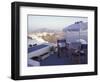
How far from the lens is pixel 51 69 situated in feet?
3.46

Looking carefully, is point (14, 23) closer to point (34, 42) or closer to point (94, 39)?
point (34, 42)

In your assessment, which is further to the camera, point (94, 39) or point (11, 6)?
point (94, 39)

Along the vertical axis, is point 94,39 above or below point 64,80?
above

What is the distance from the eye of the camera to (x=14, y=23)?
38.9 inches

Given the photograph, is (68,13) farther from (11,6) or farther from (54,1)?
(11,6)

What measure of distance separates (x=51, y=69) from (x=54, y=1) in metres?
0.28

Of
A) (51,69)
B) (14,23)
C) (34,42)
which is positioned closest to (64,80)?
(51,69)

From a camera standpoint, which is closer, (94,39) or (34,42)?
(34,42)

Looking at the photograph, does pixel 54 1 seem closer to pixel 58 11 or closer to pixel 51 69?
pixel 58 11

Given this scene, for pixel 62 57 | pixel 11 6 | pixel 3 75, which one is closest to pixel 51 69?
pixel 62 57

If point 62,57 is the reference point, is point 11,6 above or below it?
above

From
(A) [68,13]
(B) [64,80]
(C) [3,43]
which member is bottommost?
(B) [64,80]

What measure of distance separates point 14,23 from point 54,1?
20 cm

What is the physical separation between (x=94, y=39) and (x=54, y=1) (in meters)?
0.25
